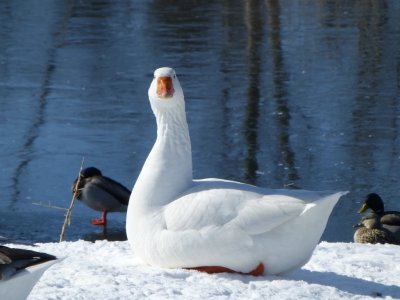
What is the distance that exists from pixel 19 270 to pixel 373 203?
5.49 metres

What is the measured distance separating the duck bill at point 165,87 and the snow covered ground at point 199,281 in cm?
87

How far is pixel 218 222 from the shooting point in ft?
15.6

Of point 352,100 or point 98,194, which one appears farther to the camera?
point 352,100

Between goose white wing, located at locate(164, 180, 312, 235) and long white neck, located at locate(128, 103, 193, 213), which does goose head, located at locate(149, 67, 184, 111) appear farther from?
goose white wing, located at locate(164, 180, 312, 235)

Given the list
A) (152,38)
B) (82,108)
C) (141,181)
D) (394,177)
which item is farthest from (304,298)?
(152,38)

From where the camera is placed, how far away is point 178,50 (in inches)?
675

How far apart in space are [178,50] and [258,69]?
189 cm

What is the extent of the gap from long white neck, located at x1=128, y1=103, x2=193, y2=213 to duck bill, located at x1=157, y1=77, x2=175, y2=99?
0.37ft

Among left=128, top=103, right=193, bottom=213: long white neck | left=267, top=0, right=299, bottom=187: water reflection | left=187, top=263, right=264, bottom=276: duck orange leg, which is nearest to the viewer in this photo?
left=187, top=263, right=264, bottom=276: duck orange leg

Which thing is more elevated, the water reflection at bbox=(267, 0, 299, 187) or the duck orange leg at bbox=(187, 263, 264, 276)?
the duck orange leg at bbox=(187, 263, 264, 276)

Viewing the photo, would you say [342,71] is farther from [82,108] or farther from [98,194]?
[98,194]

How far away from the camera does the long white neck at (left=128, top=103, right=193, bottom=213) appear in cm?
504

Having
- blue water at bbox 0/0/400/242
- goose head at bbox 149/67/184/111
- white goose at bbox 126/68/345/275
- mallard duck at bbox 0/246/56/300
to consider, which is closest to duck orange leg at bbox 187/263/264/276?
white goose at bbox 126/68/345/275

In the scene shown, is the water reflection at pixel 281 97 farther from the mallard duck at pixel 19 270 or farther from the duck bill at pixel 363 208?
the mallard duck at pixel 19 270
